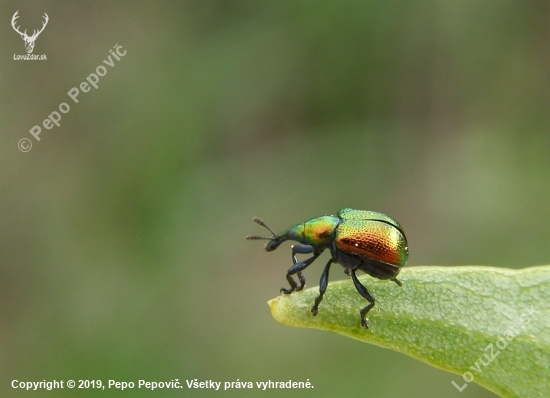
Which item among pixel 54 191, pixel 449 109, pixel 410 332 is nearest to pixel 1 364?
pixel 54 191

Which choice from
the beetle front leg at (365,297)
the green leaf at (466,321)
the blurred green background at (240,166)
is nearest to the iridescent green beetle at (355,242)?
the beetle front leg at (365,297)

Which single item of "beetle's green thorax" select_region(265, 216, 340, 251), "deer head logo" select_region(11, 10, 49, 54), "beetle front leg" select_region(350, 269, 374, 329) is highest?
"deer head logo" select_region(11, 10, 49, 54)

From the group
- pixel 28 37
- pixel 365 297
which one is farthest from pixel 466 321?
pixel 28 37

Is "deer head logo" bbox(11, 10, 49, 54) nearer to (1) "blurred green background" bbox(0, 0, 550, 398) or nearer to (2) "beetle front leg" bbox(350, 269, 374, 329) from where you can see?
(1) "blurred green background" bbox(0, 0, 550, 398)

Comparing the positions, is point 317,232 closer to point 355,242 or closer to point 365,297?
point 355,242

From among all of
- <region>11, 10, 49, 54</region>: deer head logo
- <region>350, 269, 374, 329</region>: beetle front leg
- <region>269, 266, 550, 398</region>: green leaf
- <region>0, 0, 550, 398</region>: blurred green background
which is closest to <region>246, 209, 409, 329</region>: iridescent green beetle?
<region>350, 269, 374, 329</region>: beetle front leg

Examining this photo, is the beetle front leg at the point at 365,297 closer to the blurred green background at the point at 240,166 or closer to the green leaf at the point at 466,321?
the green leaf at the point at 466,321
